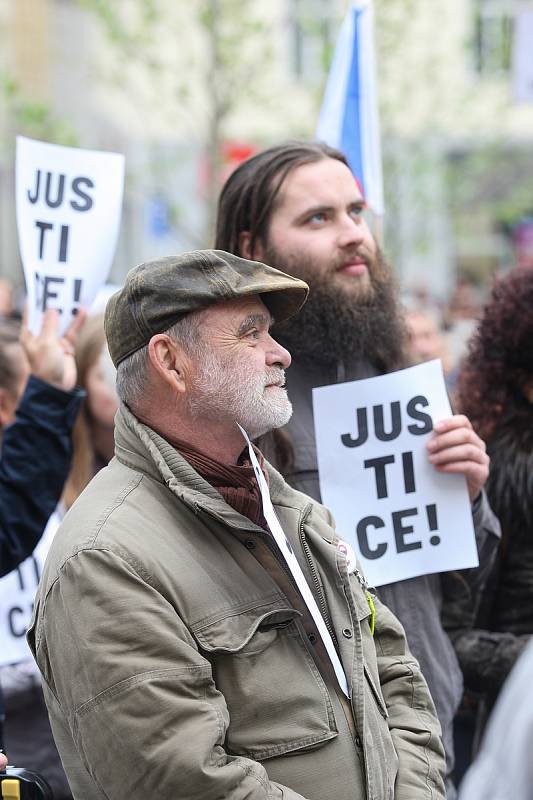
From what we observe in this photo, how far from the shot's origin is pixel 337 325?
305 centimetres

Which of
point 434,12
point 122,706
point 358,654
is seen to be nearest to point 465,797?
point 122,706

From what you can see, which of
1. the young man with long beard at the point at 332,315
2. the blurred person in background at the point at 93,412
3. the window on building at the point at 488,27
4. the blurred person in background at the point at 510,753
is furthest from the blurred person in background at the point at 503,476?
the window on building at the point at 488,27

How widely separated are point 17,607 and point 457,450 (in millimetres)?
1557

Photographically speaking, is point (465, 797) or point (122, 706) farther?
point (122, 706)

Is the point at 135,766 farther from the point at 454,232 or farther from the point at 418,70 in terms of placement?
the point at 454,232

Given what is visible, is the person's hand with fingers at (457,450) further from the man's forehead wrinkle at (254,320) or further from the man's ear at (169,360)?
the man's ear at (169,360)

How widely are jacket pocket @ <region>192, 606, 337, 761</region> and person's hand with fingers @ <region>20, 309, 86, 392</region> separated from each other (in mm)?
1349

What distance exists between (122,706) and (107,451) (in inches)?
88.9

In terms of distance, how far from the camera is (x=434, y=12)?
19922mm

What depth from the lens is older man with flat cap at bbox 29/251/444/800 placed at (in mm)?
1972

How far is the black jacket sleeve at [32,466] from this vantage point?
10.1ft

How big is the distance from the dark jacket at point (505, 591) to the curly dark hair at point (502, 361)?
16cm

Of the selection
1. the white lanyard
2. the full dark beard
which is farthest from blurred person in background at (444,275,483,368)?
the white lanyard

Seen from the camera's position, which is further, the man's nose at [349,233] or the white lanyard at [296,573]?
the man's nose at [349,233]
